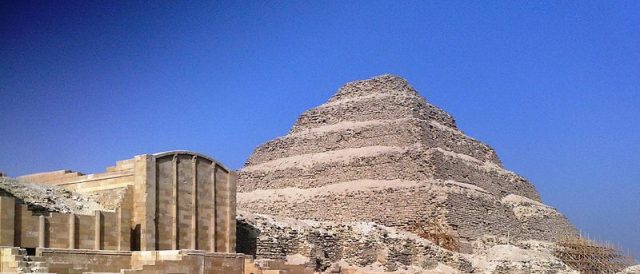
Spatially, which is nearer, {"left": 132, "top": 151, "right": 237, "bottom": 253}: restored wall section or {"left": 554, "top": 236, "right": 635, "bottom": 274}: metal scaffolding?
{"left": 132, "top": 151, "right": 237, "bottom": 253}: restored wall section

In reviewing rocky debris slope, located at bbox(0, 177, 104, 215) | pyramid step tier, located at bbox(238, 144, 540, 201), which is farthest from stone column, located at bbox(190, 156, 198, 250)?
pyramid step tier, located at bbox(238, 144, 540, 201)

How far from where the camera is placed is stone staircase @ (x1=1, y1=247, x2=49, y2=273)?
61.6ft

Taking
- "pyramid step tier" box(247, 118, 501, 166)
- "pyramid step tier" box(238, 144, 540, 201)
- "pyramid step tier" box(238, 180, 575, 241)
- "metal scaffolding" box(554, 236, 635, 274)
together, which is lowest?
"metal scaffolding" box(554, 236, 635, 274)

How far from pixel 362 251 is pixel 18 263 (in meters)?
18.1

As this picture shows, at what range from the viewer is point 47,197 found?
24188 millimetres

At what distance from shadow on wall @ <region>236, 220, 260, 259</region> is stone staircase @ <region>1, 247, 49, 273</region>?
11.5 m

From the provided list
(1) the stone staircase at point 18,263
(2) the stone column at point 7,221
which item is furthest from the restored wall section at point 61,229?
(1) the stone staircase at point 18,263

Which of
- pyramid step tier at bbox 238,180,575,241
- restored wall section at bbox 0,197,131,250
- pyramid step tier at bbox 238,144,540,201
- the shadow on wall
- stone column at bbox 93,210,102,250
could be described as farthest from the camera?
pyramid step tier at bbox 238,144,540,201

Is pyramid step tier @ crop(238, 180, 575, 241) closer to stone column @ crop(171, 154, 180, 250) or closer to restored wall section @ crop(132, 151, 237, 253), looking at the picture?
restored wall section @ crop(132, 151, 237, 253)

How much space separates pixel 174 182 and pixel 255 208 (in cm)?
2138

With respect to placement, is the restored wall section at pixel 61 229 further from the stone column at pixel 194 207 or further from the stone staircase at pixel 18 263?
the stone column at pixel 194 207

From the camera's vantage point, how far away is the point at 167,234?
25734 millimetres

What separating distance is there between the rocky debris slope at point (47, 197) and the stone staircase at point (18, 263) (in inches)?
143

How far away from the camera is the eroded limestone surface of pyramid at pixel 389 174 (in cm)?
4428
